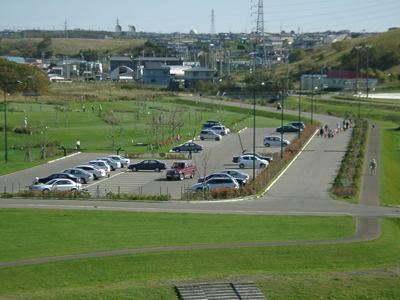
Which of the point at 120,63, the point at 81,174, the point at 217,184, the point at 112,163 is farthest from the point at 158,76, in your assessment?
the point at 217,184

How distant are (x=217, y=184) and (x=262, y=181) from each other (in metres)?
1.95

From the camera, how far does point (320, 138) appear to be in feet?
170

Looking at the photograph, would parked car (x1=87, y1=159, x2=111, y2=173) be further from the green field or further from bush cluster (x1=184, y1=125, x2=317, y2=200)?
bush cluster (x1=184, y1=125, x2=317, y2=200)

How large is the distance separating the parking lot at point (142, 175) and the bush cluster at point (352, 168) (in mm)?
4143

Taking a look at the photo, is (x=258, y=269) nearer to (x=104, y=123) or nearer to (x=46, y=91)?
(x=104, y=123)

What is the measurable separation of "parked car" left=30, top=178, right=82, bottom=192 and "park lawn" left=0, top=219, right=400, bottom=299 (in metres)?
11.5

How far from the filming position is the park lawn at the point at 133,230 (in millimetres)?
21156

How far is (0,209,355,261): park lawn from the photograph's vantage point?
833 inches

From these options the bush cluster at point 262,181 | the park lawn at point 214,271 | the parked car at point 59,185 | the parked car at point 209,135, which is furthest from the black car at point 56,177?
the parked car at point 209,135

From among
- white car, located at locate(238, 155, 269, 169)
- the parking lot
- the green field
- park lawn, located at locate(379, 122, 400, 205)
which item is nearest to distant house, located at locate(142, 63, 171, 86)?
the green field

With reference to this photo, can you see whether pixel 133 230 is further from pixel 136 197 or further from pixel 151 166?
pixel 151 166

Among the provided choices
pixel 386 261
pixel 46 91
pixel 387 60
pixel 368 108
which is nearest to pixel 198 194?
pixel 386 261

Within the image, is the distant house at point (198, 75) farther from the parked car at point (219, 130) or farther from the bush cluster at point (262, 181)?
the bush cluster at point (262, 181)

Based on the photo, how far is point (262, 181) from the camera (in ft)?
106
